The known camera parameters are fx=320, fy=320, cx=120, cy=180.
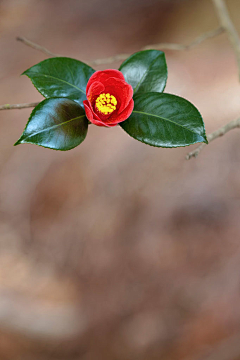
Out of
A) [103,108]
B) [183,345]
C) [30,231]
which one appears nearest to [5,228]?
[30,231]

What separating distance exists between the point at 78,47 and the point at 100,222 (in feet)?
2.75

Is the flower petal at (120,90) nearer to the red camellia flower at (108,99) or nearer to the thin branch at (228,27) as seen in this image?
the red camellia flower at (108,99)

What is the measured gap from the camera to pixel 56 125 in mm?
422

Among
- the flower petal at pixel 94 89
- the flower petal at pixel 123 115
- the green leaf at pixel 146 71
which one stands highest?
the green leaf at pixel 146 71

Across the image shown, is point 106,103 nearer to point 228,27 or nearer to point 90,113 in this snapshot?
point 90,113

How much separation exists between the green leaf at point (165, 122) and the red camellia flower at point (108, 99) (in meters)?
0.02

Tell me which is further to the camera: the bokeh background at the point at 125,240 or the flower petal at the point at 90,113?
the bokeh background at the point at 125,240

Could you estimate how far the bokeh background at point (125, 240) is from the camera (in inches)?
41.7

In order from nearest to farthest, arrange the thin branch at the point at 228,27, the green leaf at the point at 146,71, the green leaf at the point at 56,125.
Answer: the green leaf at the point at 56,125 → the green leaf at the point at 146,71 → the thin branch at the point at 228,27

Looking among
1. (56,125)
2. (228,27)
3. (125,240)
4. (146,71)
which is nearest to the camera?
(56,125)

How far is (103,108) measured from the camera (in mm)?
479

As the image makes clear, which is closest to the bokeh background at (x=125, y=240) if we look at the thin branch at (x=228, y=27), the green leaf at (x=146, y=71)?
the thin branch at (x=228, y=27)

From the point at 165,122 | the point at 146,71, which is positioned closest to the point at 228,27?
the point at 146,71

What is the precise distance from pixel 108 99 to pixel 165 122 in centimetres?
10
